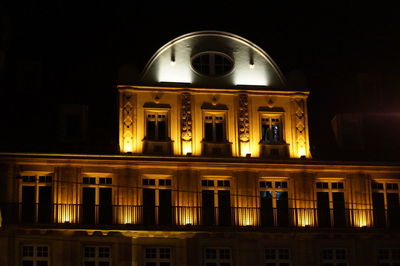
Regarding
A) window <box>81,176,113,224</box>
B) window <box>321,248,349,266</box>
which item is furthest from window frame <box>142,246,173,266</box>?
window <box>321,248,349,266</box>

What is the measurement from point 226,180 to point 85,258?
791cm

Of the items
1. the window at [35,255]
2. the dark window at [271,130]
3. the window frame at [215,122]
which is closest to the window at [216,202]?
the window frame at [215,122]

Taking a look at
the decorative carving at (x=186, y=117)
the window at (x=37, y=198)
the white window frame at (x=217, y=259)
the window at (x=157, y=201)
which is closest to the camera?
the window at (x=37, y=198)

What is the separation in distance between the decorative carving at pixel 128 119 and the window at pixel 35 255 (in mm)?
6270

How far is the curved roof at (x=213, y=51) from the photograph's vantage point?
5575 cm

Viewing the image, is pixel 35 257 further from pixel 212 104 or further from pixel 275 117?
pixel 275 117

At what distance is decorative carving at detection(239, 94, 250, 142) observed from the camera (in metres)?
55.2

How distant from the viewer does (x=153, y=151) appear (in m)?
54.5

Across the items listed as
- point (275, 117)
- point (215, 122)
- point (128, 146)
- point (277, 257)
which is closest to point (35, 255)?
point (128, 146)

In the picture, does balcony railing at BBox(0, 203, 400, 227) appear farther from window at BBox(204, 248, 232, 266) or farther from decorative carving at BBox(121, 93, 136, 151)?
decorative carving at BBox(121, 93, 136, 151)

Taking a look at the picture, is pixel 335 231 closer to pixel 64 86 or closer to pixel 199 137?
pixel 199 137

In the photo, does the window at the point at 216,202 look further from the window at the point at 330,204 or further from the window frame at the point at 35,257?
the window frame at the point at 35,257

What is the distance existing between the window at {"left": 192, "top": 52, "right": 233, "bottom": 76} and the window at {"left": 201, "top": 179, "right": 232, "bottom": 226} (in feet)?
18.2

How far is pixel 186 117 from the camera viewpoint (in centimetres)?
5500
